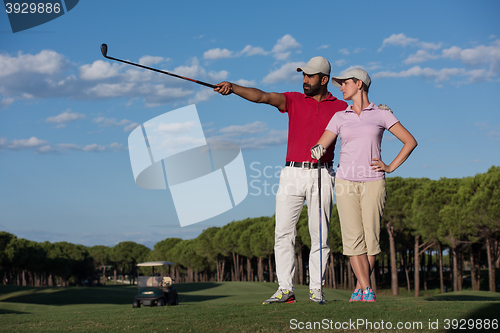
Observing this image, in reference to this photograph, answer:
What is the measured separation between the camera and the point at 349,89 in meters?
6.42

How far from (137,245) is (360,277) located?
143 metres

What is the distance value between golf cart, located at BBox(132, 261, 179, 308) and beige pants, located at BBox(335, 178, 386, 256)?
17.1 m

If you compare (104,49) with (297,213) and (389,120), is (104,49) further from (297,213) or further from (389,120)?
(389,120)

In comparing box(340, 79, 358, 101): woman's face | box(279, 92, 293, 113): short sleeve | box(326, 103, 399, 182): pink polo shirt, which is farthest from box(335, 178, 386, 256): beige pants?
box(279, 92, 293, 113): short sleeve

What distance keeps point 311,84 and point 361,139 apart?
3.90ft

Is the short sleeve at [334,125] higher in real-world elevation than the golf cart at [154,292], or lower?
higher

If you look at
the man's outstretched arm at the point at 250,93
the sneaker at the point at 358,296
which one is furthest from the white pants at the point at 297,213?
the man's outstretched arm at the point at 250,93

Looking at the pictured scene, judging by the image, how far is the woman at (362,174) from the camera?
6031mm

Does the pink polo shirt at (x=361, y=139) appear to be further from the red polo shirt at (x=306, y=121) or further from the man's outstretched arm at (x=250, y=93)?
the man's outstretched arm at (x=250, y=93)

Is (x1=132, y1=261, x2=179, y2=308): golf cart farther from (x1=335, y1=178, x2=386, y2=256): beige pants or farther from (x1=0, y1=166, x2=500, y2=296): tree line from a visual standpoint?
(x1=335, y1=178, x2=386, y2=256): beige pants

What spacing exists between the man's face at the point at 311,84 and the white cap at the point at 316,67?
8 cm

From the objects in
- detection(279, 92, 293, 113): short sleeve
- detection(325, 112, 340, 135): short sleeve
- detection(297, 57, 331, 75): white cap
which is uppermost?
detection(297, 57, 331, 75): white cap

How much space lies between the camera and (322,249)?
21.5ft

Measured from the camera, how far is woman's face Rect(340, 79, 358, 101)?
639 centimetres
